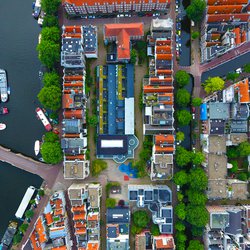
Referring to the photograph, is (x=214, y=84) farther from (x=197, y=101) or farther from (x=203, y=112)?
(x=203, y=112)

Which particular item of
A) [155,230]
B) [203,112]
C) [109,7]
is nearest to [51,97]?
[109,7]

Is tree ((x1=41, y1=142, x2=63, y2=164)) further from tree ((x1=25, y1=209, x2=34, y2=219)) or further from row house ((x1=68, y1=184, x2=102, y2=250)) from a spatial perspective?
tree ((x1=25, y1=209, x2=34, y2=219))

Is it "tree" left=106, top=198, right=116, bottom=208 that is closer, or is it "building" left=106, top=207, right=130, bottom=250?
"building" left=106, top=207, right=130, bottom=250

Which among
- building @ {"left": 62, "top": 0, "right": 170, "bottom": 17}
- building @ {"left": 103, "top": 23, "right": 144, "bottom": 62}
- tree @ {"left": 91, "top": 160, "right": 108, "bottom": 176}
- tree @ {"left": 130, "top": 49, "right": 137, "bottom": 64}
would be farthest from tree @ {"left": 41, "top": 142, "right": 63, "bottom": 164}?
building @ {"left": 62, "top": 0, "right": 170, "bottom": 17}

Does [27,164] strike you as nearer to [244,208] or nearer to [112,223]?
[112,223]

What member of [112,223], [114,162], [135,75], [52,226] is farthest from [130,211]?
[135,75]

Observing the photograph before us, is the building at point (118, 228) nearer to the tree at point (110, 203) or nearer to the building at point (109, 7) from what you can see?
the tree at point (110, 203)

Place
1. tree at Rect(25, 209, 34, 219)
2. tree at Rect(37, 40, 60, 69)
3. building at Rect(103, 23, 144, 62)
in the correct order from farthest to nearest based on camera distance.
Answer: tree at Rect(25, 209, 34, 219), tree at Rect(37, 40, 60, 69), building at Rect(103, 23, 144, 62)
